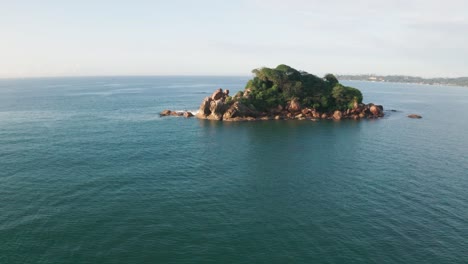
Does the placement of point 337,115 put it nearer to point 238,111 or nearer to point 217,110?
point 238,111

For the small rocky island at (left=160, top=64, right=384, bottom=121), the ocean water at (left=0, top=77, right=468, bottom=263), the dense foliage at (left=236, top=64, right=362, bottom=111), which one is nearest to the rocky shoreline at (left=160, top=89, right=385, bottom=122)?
the small rocky island at (left=160, top=64, right=384, bottom=121)

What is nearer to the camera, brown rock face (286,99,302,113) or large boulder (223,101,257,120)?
large boulder (223,101,257,120)

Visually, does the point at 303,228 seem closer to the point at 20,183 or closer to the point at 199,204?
the point at 199,204

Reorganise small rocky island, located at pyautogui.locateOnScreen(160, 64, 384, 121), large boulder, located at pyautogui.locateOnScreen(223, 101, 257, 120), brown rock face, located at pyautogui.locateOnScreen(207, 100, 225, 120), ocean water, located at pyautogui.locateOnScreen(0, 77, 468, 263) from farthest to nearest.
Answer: small rocky island, located at pyautogui.locateOnScreen(160, 64, 384, 121) < brown rock face, located at pyautogui.locateOnScreen(207, 100, 225, 120) < large boulder, located at pyautogui.locateOnScreen(223, 101, 257, 120) < ocean water, located at pyautogui.locateOnScreen(0, 77, 468, 263)

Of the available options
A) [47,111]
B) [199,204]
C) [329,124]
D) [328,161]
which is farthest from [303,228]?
[47,111]

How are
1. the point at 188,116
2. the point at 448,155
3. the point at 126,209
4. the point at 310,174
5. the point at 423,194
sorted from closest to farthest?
1. the point at 126,209
2. the point at 423,194
3. the point at 310,174
4. the point at 448,155
5. the point at 188,116

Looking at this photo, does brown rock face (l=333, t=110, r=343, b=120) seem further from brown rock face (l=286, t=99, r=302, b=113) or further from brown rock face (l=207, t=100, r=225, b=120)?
brown rock face (l=207, t=100, r=225, b=120)
